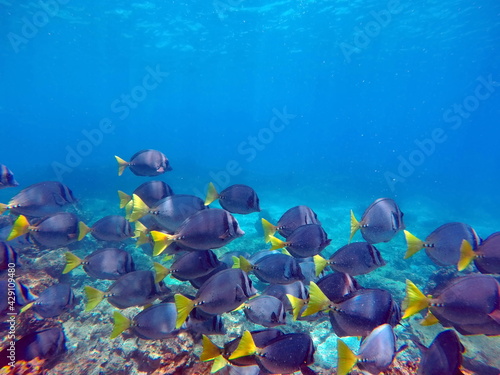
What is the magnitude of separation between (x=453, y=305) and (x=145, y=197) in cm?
369

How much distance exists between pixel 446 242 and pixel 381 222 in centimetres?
67

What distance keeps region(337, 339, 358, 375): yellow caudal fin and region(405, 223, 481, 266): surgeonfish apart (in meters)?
1.44

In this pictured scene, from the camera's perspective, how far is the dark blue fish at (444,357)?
2004 mm

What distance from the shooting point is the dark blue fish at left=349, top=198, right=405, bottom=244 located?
3.30 metres

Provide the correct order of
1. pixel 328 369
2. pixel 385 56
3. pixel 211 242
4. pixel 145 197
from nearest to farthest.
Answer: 1. pixel 211 242
2. pixel 328 369
3. pixel 145 197
4. pixel 385 56

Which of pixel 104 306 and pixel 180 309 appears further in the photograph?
pixel 104 306

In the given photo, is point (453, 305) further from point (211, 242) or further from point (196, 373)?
point (196, 373)

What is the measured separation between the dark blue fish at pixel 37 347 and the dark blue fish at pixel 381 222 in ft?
12.5

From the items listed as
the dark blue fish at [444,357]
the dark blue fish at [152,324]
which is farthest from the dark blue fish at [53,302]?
the dark blue fish at [444,357]

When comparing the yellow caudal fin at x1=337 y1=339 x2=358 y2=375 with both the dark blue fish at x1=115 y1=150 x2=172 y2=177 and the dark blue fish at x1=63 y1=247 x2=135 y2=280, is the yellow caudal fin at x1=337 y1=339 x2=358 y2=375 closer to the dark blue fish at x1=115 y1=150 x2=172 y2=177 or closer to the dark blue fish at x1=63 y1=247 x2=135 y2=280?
the dark blue fish at x1=63 y1=247 x2=135 y2=280

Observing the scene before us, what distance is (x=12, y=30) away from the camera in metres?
30.0

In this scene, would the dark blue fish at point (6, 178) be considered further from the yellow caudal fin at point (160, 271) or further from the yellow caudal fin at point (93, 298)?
the yellow caudal fin at point (160, 271)

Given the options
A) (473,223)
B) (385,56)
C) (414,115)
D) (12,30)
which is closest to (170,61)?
(12,30)

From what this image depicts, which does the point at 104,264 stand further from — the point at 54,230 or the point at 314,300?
the point at 314,300
